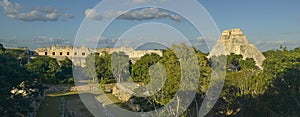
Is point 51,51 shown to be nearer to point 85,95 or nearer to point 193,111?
point 85,95

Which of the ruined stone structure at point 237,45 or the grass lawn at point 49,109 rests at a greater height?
the ruined stone structure at point 237,45

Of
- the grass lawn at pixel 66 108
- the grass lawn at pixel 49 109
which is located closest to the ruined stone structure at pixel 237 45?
the grass lawn at pixel 66 108

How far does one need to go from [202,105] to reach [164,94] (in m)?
1.71

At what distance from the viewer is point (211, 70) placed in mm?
Answer: 11758

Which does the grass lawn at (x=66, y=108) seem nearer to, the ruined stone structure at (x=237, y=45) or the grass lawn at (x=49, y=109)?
the grass lawn at (x=49, y=109)

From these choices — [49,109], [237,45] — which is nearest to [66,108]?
[49,109]

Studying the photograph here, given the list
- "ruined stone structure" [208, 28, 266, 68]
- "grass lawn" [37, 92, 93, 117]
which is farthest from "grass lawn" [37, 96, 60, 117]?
"ruined stone structure" [208, 28, 266, 68]

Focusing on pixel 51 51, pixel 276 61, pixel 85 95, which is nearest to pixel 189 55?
pixel 276 61

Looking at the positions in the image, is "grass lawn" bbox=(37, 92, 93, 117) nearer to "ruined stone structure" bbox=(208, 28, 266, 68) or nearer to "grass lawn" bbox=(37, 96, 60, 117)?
"grass lawn" bbox=(37, 96, 60, 117)

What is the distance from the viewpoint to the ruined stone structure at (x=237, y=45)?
4081 centimetres

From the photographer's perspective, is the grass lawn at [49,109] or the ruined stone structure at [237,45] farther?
the ruined stone structure at [237,45]

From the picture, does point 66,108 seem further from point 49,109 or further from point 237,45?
point 237,45

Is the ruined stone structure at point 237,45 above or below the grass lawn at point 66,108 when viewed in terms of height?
above

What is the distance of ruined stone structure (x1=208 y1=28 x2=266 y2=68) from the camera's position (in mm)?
40812
